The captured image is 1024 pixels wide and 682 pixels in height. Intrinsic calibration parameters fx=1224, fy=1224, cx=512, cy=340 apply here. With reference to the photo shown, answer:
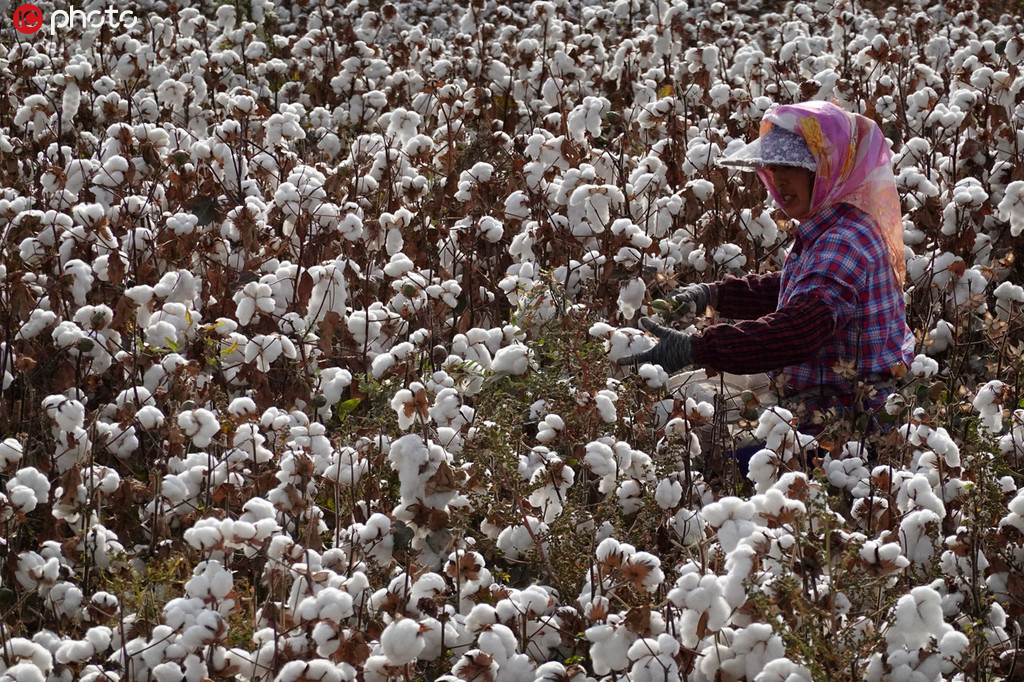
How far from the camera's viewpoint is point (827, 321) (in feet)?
10.6

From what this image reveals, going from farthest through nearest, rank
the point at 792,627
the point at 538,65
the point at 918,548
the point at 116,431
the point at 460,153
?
the point at 538,65, the point at 460,153, the point at 116,431, the point at 918,548, the point at 792,627

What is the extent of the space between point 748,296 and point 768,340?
0.69 metres

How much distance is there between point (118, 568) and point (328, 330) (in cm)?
107

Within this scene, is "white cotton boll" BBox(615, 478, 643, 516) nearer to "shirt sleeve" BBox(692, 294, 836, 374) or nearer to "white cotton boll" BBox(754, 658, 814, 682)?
"shirt sleeve" BBox(692, 294, 836, 374)

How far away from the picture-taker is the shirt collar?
344 centimetres

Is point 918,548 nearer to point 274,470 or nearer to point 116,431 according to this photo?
point 274,470

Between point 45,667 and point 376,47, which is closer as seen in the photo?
point 45,667

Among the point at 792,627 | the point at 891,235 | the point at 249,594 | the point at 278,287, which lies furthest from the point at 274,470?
the point at 891,235

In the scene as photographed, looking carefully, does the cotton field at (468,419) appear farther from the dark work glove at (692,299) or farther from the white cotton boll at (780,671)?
the dark work glove at (692,299)

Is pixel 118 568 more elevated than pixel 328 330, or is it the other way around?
pixel 328 330

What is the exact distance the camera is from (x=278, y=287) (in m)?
3.70

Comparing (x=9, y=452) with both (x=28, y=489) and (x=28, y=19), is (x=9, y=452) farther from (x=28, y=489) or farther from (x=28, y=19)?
(x=28, y=19)

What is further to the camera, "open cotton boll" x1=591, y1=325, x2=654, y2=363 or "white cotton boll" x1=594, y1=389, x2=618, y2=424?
"open cotton boll" x1=591, y1=325, x2=654, y2=363
